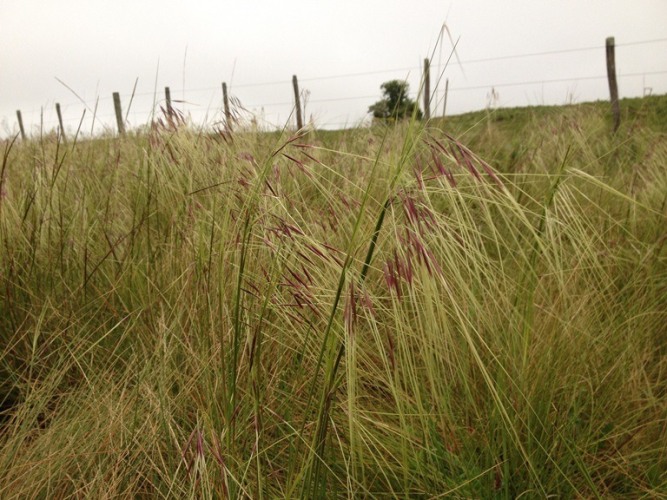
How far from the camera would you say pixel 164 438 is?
1149 mm

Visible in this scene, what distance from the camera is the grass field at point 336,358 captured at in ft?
2.82

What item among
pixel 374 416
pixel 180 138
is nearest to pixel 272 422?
pixel 374 416

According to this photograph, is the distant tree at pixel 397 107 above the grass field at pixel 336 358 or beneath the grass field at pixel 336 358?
above

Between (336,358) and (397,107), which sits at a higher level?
(397,107)

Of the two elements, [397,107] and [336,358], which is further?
[397,107]

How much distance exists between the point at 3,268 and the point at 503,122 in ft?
42.0

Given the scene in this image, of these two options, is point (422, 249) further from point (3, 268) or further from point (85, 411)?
point (3, 268)

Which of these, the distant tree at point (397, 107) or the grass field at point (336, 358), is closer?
the grass field at point (336, 358)

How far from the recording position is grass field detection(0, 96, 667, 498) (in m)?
0.86

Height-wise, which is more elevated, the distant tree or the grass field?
the distant tree

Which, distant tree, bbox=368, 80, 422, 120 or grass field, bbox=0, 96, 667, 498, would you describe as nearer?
grass field, bbox=0, 96, 667, 498

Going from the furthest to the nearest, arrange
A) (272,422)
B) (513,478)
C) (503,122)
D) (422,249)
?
1. (503,122)
2. (272,422)
3. (513,478)
4. (422,249)

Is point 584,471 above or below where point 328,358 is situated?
below

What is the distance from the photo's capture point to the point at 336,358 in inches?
33.2
